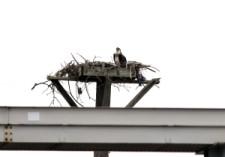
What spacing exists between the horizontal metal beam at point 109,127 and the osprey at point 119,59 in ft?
21.5

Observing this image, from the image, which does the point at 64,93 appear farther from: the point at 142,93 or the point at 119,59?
the point at 142,93

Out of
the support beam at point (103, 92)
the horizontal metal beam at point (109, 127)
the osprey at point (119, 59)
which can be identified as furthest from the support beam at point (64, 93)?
the horizontal metal beam at point (109, 127)

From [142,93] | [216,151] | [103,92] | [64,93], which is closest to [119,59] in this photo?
[103,92]

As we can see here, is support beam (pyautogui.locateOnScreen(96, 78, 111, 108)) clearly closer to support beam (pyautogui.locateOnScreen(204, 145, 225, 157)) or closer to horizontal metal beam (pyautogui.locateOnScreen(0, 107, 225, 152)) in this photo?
support beam (pyautogui.locateOnScreen(204, 145, 225, 157))

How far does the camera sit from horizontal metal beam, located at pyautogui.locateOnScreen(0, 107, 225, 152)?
476 inches

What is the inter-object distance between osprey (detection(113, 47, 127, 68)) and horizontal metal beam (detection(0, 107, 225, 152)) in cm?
654

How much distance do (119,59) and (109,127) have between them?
719cm

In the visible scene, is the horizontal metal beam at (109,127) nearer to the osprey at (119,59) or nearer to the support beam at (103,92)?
the support beam at (103,92)

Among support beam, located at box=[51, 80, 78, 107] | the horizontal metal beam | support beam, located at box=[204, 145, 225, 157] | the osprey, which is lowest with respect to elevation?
support beam, located at box=[204, 145, 225, 157]

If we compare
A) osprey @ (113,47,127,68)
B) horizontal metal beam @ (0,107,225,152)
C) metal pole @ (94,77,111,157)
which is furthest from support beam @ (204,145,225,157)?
osprey @ (113,47,127,68)

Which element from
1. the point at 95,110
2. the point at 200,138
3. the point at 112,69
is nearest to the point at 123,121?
the point at 95,110

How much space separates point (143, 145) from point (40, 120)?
1.71m

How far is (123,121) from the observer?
40.0 feet

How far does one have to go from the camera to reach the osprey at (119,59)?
1881cm
